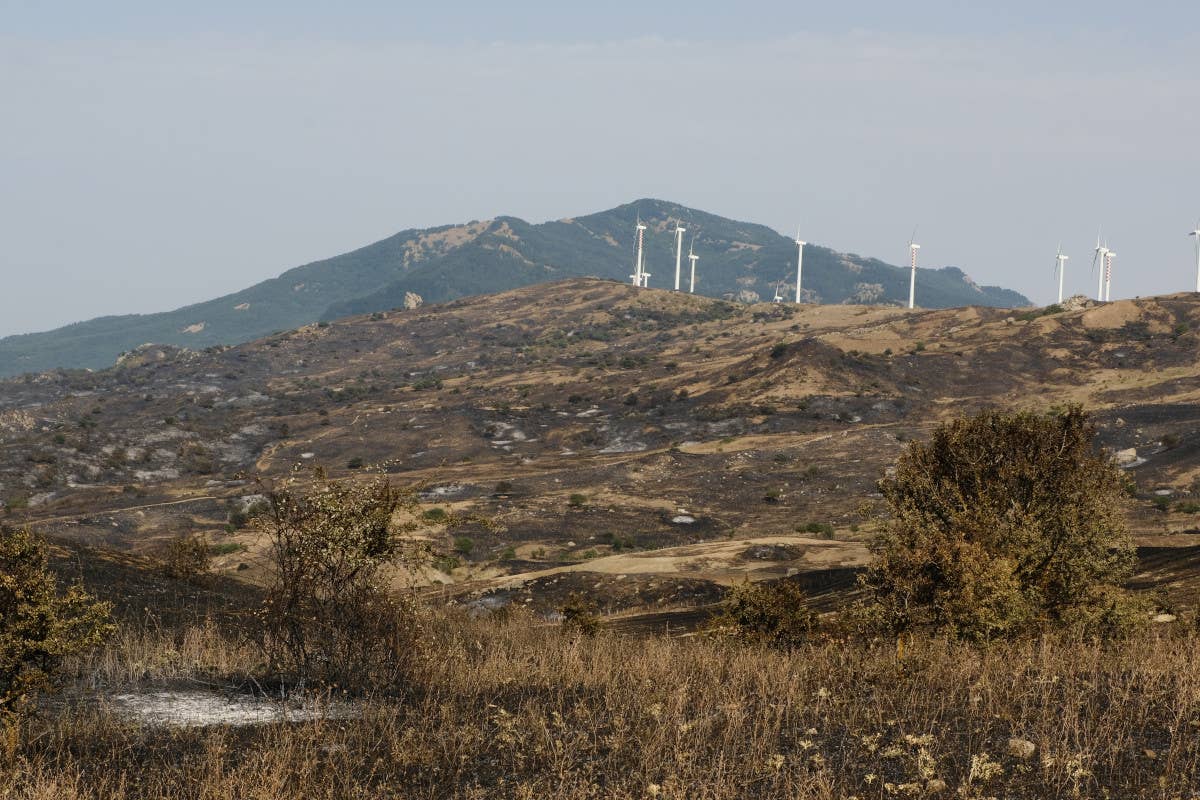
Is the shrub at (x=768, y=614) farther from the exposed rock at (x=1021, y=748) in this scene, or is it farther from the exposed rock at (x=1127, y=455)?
the exposed rock at (x=1127, y=455)

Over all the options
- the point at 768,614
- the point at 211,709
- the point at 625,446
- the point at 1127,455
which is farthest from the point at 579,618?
the point at 625,446

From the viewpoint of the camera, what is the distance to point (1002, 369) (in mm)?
100500

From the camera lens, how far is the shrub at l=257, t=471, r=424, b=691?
12.2 meters

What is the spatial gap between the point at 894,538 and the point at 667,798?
11385 millimetres

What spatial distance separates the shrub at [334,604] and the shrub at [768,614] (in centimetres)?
993

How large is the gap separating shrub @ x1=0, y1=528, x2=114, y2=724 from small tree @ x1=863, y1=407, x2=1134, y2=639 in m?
11.4

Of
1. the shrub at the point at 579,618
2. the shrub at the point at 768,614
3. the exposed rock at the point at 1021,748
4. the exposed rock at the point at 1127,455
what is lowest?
the shrub at the point at 579,618

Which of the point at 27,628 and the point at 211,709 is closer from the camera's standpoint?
the point at 27,628

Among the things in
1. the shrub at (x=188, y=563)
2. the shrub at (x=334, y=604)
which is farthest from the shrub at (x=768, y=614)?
the shrub at (x=188, y=563)

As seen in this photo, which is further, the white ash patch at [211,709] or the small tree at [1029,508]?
the small tree at [1029,508]

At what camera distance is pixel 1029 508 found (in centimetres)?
1952

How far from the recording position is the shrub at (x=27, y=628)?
376 inches

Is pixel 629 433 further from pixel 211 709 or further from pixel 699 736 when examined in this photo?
pixel 699 736

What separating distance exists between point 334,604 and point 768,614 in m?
11.9
